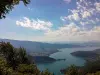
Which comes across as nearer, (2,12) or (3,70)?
(2,12)

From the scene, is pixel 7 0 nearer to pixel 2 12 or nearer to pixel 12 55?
pixel 2 12

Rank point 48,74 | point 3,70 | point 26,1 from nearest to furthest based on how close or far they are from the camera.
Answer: point 26,1
point 3,70
point 48,74

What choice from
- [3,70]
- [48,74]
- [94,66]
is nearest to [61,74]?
[94,66]

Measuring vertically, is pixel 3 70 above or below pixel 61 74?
above

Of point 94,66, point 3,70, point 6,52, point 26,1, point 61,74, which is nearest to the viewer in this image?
point 26,1

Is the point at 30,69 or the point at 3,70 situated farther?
the point at 30,69

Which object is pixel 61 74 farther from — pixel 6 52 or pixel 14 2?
pixel 14 2

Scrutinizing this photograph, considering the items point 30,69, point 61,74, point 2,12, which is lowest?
point 61,74

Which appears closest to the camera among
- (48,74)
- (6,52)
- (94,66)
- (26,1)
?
(26,1)

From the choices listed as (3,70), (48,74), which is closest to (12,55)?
(48,74)
